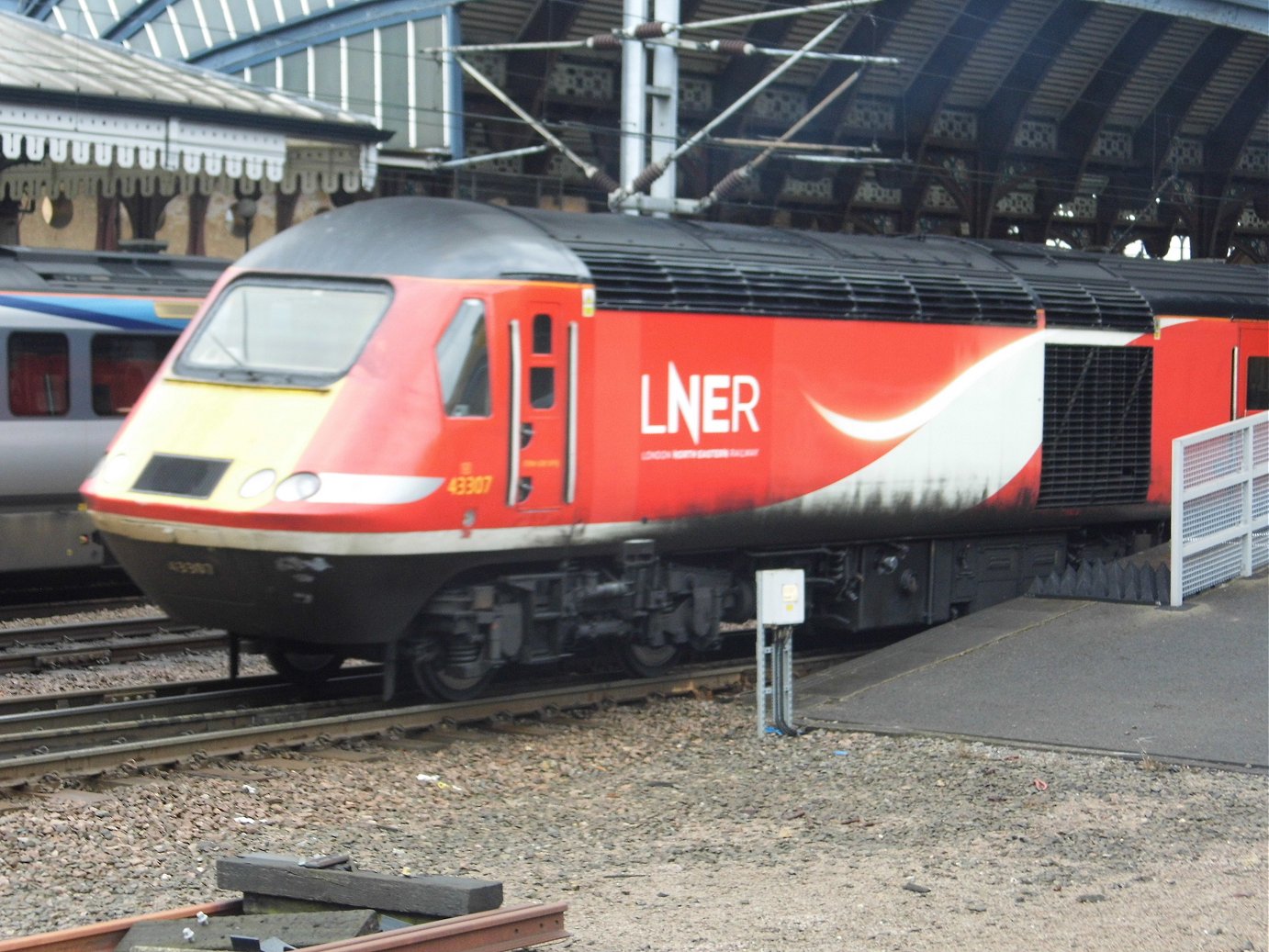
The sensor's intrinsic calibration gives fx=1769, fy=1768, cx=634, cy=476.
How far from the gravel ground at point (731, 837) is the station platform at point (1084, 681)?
41 centimetres

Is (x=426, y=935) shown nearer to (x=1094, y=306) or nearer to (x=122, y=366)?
(x=1094, y=306)

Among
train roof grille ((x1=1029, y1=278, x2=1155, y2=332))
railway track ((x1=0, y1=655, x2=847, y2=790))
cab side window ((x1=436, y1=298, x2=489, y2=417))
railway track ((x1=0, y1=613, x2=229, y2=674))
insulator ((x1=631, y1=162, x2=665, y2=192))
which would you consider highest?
insulator ((x1=631, y1=162, x2=665, y2=192))

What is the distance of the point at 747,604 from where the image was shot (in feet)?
42.2

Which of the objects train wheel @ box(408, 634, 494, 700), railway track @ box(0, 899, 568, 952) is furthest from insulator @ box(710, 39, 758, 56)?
railway track @ box(0, 899, 568, 952)

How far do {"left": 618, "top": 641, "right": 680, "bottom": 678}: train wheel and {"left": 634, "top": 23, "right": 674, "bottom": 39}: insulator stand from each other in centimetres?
763

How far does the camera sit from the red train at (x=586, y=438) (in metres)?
10.3

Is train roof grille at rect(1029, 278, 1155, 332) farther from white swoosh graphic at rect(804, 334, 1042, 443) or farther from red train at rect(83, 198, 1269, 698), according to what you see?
white swoosh graphic at rect(804, 334, 1042, 443)

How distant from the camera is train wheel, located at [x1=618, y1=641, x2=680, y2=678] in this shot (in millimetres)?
12430

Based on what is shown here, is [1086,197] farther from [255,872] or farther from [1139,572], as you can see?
[255,872]

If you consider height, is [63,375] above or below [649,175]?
below

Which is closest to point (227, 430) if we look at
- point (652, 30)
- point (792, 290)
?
point (792, 290)

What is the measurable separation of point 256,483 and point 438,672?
1.94 meters

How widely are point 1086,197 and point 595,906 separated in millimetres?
30053

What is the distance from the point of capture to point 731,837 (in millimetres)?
8484
